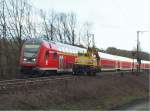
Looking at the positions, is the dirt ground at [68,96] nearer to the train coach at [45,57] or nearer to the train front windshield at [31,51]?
the train coach at [45,57]

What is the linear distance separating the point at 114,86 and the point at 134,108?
813 cm

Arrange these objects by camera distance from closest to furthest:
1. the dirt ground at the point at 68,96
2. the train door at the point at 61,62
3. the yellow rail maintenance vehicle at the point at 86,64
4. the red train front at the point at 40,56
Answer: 1. the dirt ground at the point at 68,96
2. the red train front at the point at 40,56
3. the train door at the point at 61,62
4. the yellow rail maintenance vehicle at the point at 86,64

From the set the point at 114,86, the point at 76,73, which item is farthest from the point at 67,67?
the point at 114,86

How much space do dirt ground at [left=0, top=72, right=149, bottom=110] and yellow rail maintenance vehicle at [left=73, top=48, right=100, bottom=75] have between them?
366 cm

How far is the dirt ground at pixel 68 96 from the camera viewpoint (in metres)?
25.2

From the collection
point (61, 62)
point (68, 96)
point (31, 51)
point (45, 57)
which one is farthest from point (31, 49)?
point (68, 96)

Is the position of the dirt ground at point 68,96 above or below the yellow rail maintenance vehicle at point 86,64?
below

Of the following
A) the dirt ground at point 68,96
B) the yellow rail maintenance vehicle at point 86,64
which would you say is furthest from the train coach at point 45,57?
the dirt ground at point 68,96

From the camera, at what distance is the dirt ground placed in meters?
25.2

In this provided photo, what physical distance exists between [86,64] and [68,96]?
20.0 metres

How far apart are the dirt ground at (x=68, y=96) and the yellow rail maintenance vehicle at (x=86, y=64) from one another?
3.66 meters

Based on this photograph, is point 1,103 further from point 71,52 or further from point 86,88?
point 71,52

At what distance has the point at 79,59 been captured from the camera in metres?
50.5

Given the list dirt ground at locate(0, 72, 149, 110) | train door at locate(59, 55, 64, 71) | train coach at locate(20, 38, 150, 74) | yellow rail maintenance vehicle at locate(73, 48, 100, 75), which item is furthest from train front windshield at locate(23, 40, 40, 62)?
yellow rail maintenance vehicle at locate(73, 48, 100, 75)
